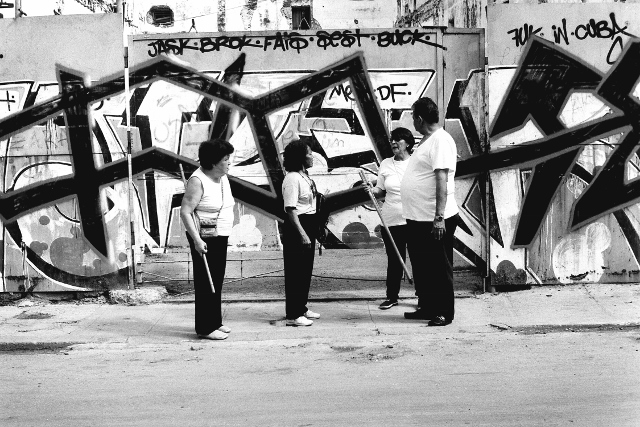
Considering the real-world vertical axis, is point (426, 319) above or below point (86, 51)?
below

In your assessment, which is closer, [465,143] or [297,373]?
[297,373]

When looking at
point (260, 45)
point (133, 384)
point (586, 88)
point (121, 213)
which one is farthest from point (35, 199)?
point (586, 88)

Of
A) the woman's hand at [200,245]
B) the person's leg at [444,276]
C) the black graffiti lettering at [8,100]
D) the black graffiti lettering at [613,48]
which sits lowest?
the person's leg at [444,276]

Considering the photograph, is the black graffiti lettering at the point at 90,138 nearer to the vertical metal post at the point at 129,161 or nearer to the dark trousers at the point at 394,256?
the vertical metal post at the point at 129,161

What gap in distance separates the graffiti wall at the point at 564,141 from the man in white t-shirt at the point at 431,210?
1.34m

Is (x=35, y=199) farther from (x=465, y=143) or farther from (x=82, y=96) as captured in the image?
(x=465, y=143)

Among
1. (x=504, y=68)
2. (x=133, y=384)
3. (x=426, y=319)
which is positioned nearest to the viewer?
(x=133, y=384)

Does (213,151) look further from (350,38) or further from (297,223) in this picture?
(350,38)

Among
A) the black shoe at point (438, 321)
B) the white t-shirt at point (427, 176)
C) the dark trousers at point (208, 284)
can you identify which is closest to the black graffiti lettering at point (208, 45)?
the dark trousers at point (208, 284)

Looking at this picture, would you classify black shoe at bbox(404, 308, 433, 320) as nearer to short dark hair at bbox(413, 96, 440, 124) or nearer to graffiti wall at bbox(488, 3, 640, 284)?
graffiti wall at bbox(488, 3, 640, 284)

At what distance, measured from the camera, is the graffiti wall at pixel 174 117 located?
909 cm

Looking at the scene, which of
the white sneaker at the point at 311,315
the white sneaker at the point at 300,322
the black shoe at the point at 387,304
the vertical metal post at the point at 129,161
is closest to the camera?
the white sneaker at the point at 300,322

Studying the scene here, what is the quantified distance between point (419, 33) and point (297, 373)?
4289mm

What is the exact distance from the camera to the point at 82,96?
907 centimetres
